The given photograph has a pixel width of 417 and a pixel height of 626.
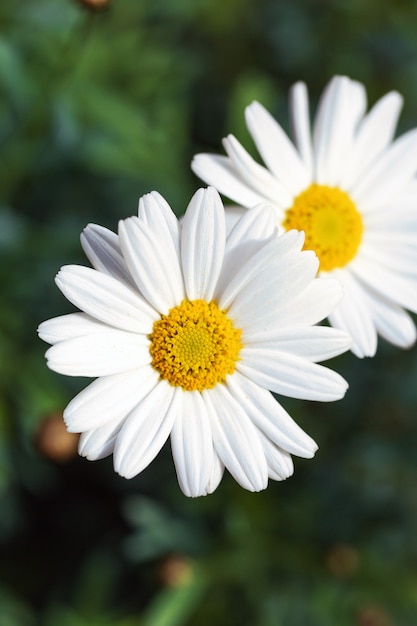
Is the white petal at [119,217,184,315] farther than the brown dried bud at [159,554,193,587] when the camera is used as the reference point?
No

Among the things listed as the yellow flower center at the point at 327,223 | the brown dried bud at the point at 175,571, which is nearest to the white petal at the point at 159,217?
the yellow flower center at the point at 327,223

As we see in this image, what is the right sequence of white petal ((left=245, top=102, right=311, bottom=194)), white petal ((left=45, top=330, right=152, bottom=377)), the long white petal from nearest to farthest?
white petal ((left=45, top=330, right=152, bottom=377))
the long white petal
white petal ((left=245, top=102, right=311, bottom=194))

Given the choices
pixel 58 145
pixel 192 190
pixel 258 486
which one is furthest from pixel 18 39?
pixel 258 486

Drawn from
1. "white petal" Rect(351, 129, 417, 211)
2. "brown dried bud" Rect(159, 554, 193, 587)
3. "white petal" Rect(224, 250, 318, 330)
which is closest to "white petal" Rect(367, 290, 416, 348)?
"white petal" Rect(351, 129, 417, 211)

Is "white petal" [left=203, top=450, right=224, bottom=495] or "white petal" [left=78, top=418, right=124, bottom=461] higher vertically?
"white petal" [left=78, top=418, right=124, bottom=461]

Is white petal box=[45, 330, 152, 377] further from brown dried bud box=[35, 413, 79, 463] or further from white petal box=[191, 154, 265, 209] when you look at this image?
brown dried bud box=[35, 413, 79, 463]

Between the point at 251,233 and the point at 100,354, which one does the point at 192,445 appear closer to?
the point at 100,354

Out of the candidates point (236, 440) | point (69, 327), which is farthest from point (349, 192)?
point (69, 327)
